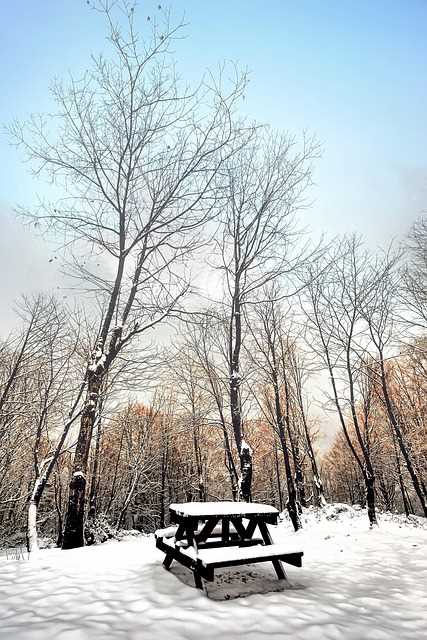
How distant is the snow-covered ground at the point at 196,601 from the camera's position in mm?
2852

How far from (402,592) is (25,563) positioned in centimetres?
528

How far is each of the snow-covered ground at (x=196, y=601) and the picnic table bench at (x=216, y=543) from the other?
19 centimetres

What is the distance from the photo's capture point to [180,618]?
10.0 ft

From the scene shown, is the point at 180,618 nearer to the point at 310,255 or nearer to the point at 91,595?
the point at 91,595

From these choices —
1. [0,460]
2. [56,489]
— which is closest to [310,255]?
[0,460]

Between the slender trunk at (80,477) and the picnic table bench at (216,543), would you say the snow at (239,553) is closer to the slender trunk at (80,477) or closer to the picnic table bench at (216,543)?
the picnic table bench at (216,543)

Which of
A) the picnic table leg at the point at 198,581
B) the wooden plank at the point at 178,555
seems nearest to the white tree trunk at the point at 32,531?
the wooden plank at the point at 178,555

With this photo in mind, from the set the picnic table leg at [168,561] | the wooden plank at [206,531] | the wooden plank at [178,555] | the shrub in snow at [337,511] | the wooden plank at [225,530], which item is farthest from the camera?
the shrub in snow at [337,511]

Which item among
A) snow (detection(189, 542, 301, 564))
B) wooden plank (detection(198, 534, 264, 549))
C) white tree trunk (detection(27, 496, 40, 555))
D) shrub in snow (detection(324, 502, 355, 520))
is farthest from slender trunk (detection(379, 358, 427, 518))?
white tree trunk (detection(27, 496, 40, 555))

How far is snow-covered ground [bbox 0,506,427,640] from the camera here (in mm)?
2852

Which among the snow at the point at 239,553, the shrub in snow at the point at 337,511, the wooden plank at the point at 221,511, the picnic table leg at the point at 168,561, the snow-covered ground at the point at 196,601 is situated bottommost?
the shrub in snow at the point at 337,511

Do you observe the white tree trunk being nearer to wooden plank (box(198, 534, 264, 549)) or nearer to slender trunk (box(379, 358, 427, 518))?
wooden plank (box(198, 534, 264, 549))

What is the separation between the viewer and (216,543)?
5.23 m

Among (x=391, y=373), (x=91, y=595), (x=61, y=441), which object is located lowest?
(x=91, y=595)
